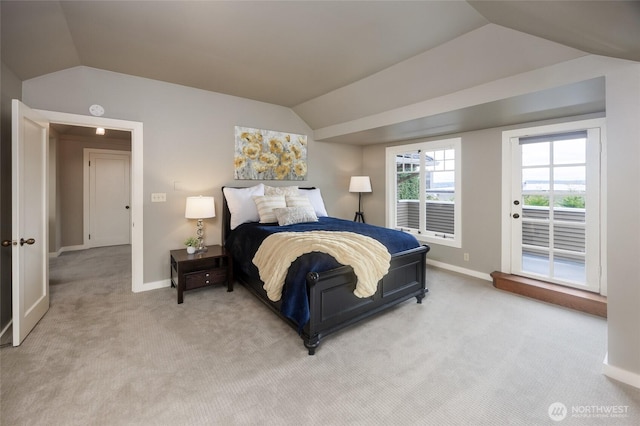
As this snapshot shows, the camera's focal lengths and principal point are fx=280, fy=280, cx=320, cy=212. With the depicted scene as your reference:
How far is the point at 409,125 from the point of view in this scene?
12.3 feet

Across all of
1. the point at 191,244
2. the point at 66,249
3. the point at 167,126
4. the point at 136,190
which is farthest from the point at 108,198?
the point at 191,244

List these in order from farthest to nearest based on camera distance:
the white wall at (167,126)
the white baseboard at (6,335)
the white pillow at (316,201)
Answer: the white pillow at (316,201) < the white wall at (167,126) < the white baseboard at (6,335)

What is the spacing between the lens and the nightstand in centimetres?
313

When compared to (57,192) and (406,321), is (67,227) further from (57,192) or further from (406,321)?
(406,321)

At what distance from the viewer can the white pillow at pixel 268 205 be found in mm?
3703

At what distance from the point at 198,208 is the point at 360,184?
9.46ft

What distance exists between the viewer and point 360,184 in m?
5.18

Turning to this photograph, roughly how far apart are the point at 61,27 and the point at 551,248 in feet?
17.8

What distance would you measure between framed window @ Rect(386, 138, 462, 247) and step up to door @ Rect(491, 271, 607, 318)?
88cm

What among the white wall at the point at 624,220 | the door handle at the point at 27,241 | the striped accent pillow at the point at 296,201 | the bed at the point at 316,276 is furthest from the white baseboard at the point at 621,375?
the door handle at the point at 27,241

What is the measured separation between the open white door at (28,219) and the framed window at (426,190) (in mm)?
4709

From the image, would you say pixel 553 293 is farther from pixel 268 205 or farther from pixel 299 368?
pixel 268 205

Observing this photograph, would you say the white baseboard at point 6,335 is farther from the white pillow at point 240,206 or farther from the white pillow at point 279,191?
the white pillow at point 279,191

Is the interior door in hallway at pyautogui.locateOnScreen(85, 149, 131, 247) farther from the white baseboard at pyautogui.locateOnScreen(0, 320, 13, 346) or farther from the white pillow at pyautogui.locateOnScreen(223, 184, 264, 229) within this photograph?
the white baseboard at pyautogui.locateOnScreen(0, 320, 13, 346)
